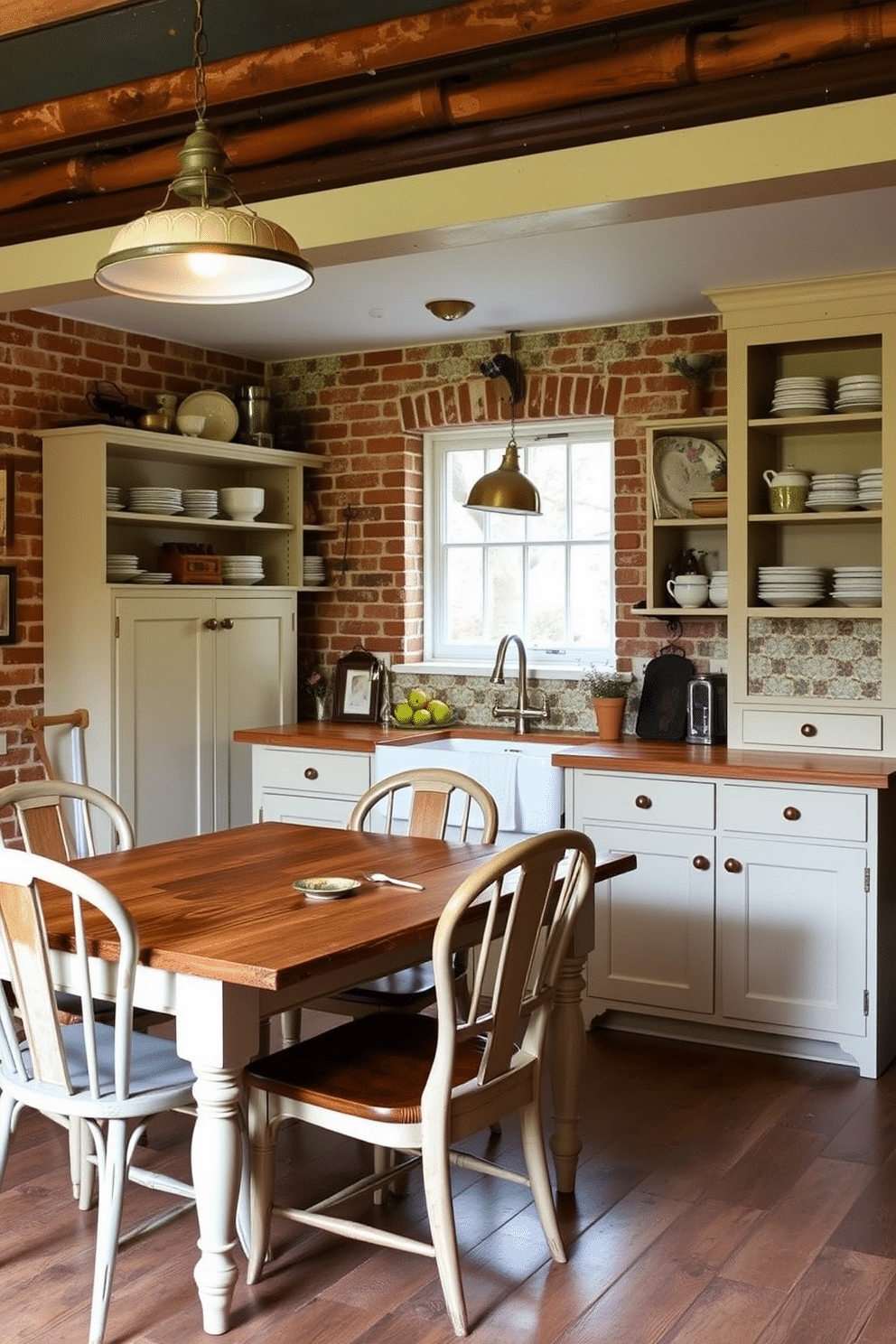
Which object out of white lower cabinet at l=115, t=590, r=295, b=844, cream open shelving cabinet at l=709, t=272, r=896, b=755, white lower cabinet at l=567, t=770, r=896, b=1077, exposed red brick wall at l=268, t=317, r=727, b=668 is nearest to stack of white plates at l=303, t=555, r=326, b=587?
exposed red brick wall at l=268, t=317, r=727, b=668

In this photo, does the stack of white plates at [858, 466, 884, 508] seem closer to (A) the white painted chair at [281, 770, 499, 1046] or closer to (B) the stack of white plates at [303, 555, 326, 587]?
(A) the white painted chair at [281, 770, 499, 1046]

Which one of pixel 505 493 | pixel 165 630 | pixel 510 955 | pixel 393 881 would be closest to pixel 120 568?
pixel 165 630

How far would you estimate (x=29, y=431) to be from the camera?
4930 mm

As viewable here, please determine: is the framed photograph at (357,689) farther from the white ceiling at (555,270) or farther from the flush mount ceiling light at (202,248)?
the flush mount ceiling light at (202,248)

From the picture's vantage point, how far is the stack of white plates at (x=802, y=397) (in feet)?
15.0

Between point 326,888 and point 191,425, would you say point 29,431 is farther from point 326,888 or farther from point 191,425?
point 326,888

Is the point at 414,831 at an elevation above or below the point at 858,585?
below

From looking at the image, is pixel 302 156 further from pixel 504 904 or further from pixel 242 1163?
pixel 242 1163

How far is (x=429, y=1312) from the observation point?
2.64 m

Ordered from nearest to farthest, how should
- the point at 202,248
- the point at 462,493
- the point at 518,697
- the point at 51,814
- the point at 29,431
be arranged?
the point at 202,248 < the point at 51,814 < the point at 29,431 < the point at 518,697 < the point at 462,493

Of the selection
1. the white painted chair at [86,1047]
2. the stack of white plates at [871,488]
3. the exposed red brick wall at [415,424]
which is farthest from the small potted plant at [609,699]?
the white painted chair at [86,1047]

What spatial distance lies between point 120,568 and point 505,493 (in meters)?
1.42

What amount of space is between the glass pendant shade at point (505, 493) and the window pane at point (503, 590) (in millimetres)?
761

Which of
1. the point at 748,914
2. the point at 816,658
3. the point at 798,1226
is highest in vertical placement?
the point at 816,658
